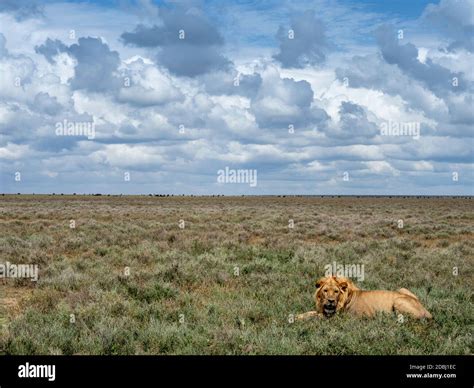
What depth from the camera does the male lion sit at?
859cm

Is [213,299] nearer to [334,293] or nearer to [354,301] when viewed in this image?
[334,293]

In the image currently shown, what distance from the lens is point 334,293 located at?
859 centimetres

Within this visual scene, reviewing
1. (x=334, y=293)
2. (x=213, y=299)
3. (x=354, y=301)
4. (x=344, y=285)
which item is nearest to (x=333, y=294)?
(x=334, y=293)

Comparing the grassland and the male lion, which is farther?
the male lion

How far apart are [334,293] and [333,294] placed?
3cm

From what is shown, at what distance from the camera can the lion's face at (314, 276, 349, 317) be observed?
8.55 metres

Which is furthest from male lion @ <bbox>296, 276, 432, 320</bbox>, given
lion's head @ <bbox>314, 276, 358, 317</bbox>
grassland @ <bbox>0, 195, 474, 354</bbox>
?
grassland @ <bbox>0, 195, 474, 354</bbox>

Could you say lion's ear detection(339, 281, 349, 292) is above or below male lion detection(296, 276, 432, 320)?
above

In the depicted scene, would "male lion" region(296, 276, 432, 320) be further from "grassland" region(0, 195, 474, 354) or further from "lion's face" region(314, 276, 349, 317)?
"grassland" region(0, 195, 474, 354)

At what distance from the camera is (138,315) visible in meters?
9.12

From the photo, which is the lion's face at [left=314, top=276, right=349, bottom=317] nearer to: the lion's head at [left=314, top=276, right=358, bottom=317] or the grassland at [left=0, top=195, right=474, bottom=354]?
the lion's head at [left=314, top=276, right=358, bottom=317]

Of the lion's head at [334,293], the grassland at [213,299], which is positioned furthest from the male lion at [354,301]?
the grassland at [213,299]
